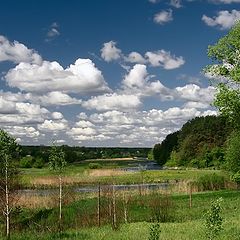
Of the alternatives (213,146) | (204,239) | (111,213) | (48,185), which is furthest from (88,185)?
(213,146)

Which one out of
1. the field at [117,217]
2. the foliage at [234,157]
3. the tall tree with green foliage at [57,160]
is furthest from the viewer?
the foliage at [234,157]

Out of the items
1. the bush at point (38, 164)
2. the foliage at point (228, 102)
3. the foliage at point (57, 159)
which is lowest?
the bush at point (38, 164)

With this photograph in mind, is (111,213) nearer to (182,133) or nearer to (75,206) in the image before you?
(75,206)

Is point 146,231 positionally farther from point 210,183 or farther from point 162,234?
point 210,183

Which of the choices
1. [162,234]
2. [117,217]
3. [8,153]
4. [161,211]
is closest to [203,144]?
[161,211]

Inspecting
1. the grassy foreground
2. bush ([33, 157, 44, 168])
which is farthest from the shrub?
bush ([33, 157, 44, 168])

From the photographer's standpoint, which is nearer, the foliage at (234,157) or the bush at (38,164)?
the foliage at (234,157)

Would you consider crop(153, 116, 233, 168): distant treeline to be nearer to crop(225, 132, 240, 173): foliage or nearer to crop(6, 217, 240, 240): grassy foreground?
crop(225, 132, 240, 173): foliage

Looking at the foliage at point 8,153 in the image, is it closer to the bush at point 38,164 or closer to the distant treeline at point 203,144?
the bush at point 38,164

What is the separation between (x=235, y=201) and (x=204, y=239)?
24.6m

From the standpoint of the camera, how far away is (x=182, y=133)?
6993 inches

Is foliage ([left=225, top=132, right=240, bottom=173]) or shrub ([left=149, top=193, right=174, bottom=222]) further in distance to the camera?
foliage ([left=225, top=132, right=240, bottom=173])

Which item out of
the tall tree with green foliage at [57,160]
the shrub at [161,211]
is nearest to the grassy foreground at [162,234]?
the shrub at [161,211]

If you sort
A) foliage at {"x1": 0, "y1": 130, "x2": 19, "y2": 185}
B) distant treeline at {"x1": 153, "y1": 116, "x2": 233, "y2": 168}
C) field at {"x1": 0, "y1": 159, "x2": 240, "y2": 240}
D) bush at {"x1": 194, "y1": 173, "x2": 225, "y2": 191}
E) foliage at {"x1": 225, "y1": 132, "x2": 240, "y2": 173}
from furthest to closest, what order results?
distant treeline at {"x1": 153, "y1": 116, "x2": 233, "y2": 168}
bush at {"x1": 194, "y1": 173, "x2": 225, "y2": 191}
foliage at {"x1": 225, "y1": 132, "x2": 240, "y2": 173}
foliage at {"x1": 0, "y1": 130, "x2": 19, "y2": 185}
field at {"x1": 0, "y1": 159, "x2": 240, "y2": 240}
